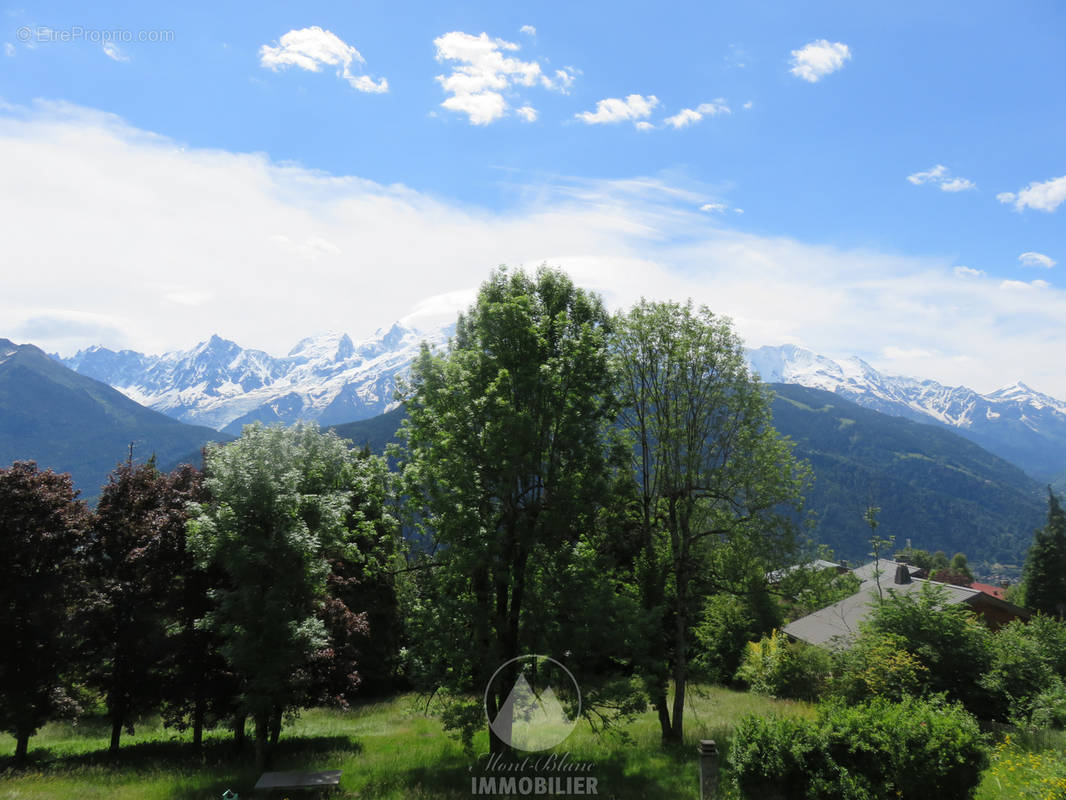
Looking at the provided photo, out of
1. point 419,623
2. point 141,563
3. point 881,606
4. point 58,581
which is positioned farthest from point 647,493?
point 58,581

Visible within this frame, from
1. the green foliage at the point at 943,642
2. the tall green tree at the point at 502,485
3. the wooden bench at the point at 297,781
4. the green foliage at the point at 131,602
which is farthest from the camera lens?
the green foliage at the point at 943,642

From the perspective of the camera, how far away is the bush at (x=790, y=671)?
1223 inches

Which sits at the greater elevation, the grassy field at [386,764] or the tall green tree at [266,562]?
the tall green tree at [266,562]

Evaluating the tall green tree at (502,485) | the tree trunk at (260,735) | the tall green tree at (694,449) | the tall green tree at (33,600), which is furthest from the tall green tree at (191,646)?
the tall green tree at (694,449)

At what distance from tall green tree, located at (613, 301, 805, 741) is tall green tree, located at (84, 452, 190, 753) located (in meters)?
16.3

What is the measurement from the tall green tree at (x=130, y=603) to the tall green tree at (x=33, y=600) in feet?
2.68

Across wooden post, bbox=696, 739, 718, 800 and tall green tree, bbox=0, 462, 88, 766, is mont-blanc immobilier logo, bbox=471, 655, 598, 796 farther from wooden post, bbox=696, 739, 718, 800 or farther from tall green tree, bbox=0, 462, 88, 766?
tall green tree, bbox=0, 462, 88, 766

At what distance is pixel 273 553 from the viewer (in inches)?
641

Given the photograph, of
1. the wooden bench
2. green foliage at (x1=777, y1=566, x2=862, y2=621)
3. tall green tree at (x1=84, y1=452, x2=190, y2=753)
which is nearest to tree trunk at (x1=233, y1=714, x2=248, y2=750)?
tall green tree at (x1=84, y1=452, x2=190, y2=753)

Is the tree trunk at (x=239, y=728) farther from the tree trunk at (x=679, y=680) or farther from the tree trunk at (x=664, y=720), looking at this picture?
the tree trunk at (x=679, y=680)

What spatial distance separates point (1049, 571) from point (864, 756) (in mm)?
88363

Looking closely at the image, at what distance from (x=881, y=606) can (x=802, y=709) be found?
18.9ft

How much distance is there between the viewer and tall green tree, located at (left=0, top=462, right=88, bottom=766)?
18.2 metres

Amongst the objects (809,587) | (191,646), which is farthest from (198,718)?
(809,587)
